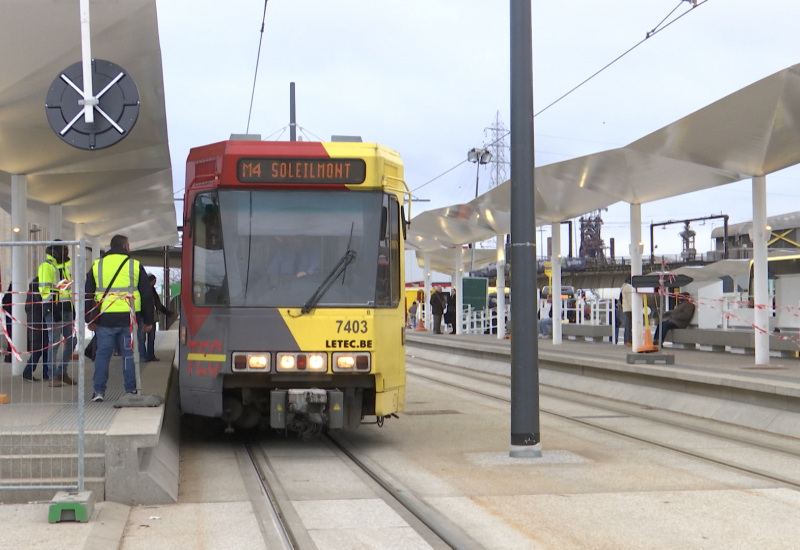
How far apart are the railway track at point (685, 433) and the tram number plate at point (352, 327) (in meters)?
3.55

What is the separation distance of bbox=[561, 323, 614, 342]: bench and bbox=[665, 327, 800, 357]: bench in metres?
2.87

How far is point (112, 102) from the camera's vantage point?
10.5m

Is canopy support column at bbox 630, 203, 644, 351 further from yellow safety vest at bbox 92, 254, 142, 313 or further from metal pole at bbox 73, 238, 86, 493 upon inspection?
metal pole at bbox 73, 238, 86, 493

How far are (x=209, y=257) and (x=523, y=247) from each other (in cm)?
308

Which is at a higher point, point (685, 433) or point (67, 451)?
point (67, 451)

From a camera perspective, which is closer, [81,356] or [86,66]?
[81,356]

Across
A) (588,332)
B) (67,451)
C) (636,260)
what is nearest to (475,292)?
(588,332)

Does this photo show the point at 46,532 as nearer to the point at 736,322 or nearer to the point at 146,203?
the point at 146,203

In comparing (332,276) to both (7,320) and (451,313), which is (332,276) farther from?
(451,313)

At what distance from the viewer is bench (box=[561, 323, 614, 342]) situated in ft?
91.8

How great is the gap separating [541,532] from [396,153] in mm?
5056

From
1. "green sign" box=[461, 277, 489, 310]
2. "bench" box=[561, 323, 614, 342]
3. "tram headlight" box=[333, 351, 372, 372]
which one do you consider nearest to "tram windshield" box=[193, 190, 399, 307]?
"tram headlight" box=[333, 351, 372, 372]

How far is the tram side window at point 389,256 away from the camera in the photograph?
9.84 m

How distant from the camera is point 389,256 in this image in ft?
32.7
